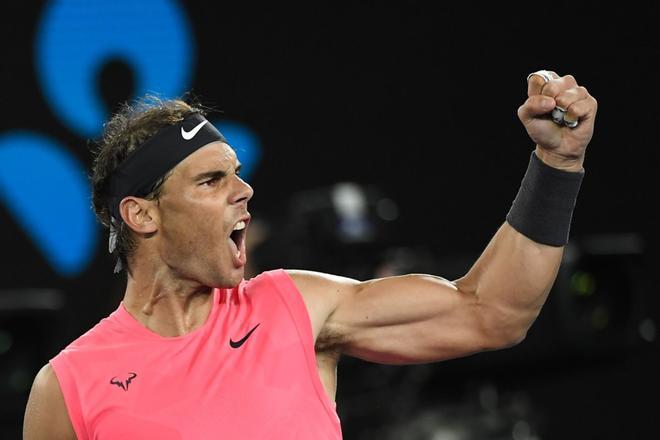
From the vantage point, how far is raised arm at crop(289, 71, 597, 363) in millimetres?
2602

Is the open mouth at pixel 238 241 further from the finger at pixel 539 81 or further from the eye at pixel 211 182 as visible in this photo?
the finger at pixel 539 81

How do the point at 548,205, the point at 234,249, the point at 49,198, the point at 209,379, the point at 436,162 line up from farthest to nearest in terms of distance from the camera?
1. the point at 436,162
2. the point at 49,198
3. the point at 234,249
4. the point at 209,379
5. the point at 548,205

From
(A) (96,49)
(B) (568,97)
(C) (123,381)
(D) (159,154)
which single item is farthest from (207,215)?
(A) (96,49)

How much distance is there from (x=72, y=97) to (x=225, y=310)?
323cm

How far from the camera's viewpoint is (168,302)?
9.84 ft

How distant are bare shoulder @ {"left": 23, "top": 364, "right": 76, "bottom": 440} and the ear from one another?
16.3 inches

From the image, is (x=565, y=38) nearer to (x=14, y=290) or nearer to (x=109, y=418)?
(x=14, y=290)

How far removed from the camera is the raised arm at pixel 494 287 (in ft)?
8.54

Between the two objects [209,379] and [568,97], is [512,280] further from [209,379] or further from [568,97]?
[209,379]

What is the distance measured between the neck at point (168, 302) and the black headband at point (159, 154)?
0.73 ft

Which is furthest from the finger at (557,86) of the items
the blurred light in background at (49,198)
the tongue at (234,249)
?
the blurred light in background at (49,198)

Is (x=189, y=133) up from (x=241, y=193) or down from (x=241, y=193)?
up

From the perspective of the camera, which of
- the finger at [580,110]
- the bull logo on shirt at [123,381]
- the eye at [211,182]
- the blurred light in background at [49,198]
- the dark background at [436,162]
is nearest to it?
the finger at [580,110]

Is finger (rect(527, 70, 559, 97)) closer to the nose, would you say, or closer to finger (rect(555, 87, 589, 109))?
finger (rect(555, 87, 589, 109))
